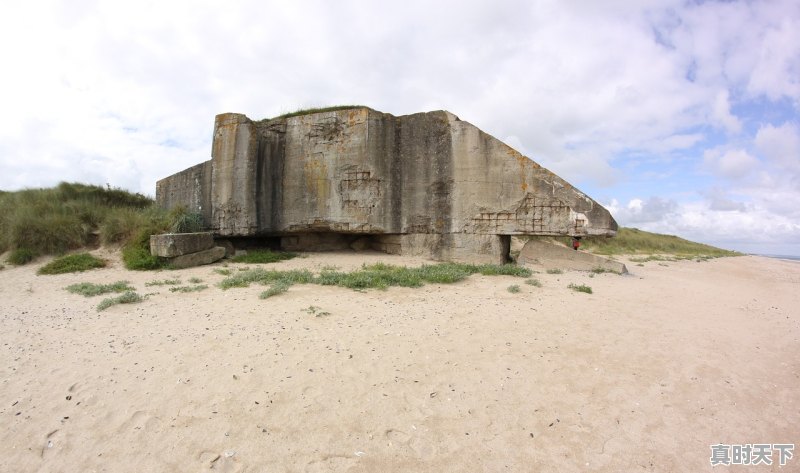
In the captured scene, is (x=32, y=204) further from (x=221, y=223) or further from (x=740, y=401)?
(x=740, y=401)

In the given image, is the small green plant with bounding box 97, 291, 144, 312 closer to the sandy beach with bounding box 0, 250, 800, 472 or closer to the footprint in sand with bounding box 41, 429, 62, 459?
the sandy beach with bounding box 0, 250, 800, 472

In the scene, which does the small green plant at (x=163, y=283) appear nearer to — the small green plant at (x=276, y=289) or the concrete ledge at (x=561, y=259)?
the small green plant at (x=276, y=289)

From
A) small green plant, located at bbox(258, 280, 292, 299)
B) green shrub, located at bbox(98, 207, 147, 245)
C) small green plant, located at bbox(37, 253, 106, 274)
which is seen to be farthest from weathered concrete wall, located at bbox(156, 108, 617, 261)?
small green plant, located at bbox(258, 280, 292, 299)

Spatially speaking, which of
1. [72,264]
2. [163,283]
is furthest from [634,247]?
[72,264]

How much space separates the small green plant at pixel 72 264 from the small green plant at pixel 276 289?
4.93 m

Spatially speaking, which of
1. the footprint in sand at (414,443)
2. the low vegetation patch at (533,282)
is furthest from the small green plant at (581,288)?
the footprint in sand at (414,443)

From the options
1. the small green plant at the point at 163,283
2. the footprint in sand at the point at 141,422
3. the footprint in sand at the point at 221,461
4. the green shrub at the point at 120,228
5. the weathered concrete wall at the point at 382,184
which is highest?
the weathered concrete wall at the point at 382,184

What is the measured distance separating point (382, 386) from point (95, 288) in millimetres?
5508

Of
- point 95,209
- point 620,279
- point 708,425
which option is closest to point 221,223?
point 95,209

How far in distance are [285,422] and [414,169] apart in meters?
7.59

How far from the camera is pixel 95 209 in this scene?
1074 cm

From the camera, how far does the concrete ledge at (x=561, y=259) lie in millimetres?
9102

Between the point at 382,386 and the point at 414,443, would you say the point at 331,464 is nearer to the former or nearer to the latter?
the point at 414,443

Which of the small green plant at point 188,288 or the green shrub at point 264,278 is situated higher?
the green shrub at point 264,278
